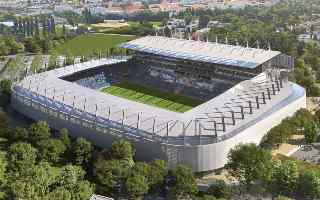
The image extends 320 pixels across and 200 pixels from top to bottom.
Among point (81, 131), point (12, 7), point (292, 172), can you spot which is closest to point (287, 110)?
point (292, 172)

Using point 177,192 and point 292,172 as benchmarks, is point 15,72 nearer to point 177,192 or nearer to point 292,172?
point 177,192

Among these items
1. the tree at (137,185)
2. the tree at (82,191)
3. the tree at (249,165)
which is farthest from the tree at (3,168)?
the tree at (249,165)

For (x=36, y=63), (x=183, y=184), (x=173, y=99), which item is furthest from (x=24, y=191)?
(x=36, y=63)

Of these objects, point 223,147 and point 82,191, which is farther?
point 223,147

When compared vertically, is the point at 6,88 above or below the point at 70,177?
above

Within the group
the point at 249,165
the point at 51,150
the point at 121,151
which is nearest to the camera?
the point at 249,165

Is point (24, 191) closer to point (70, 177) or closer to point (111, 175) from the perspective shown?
point (70, 177)

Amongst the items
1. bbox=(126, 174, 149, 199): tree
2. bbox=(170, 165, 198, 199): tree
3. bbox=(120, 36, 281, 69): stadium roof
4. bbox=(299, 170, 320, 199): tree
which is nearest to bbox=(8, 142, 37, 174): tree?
bbox=(126, 174, 149, 199): tree

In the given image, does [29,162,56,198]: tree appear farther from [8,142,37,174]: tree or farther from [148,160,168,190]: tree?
[148,160,168,190]: tree
